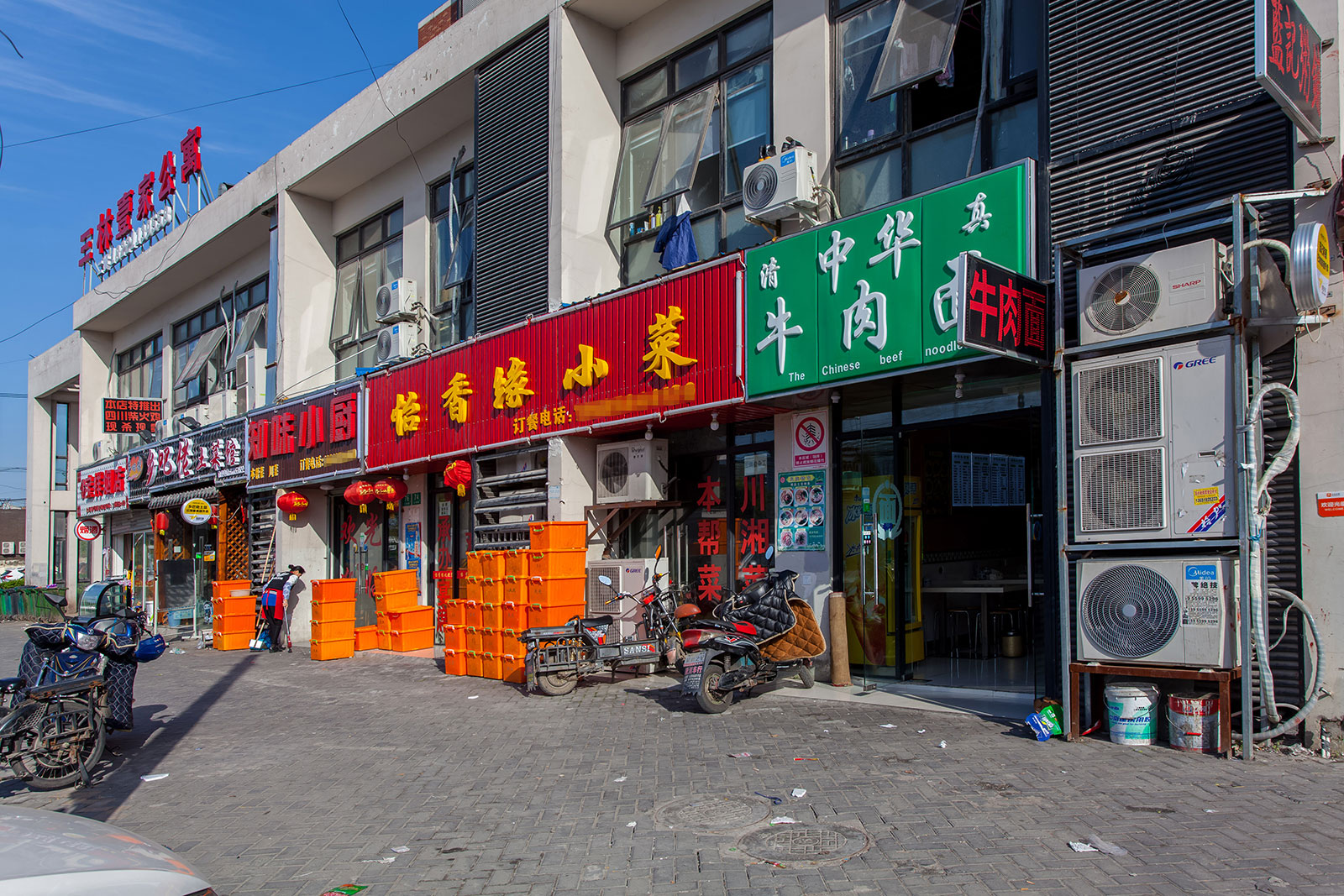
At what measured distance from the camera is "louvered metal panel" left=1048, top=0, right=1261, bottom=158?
757cm

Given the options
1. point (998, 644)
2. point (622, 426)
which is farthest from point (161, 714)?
point (998, 644)

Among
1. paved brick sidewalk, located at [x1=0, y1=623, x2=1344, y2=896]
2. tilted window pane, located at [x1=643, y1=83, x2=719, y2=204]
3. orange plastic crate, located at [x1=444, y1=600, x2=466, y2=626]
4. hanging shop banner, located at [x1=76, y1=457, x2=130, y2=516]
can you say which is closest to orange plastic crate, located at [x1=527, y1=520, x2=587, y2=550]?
orange plastic crate, located at [x1=444, y1=600, x2=466, y2=626]

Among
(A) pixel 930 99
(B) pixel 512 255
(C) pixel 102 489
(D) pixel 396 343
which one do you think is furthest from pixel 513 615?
(C) pixel 102 489

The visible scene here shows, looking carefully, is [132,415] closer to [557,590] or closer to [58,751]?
[557,590]

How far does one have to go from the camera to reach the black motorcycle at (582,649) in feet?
35.6

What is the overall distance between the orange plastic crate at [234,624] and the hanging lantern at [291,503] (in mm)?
2299

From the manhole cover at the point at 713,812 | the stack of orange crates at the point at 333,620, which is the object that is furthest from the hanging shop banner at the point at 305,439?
the manhole cover at the point at 713,812

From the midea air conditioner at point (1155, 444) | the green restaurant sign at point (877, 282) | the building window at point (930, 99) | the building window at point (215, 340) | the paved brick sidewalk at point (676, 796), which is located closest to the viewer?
the paved brick sidewalk at point (676, 796)

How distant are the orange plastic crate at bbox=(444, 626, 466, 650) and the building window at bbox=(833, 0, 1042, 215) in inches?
298

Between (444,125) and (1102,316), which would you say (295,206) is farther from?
(1102,316)

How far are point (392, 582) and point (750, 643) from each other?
26.5 ft

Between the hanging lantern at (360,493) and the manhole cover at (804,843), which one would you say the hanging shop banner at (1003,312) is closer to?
the manhole cover at (804,843)

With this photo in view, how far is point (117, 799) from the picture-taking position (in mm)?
7109

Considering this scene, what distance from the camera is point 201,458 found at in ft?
80.1
